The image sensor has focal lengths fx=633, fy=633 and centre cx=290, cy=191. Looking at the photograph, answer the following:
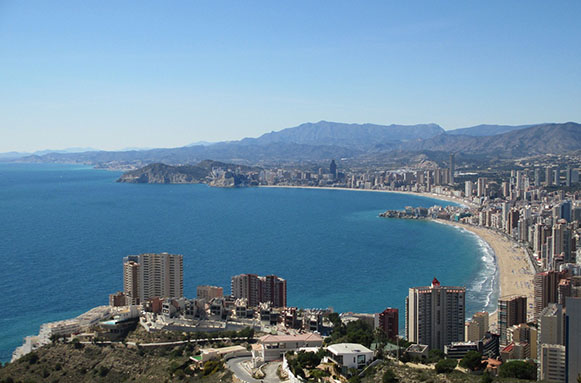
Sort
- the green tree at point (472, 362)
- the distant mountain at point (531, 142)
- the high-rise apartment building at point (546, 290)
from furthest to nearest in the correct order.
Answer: the distant mountain at point (531, 142) < the high-rise apartment building at point (546, 290) < the green tree at point (472, 362)

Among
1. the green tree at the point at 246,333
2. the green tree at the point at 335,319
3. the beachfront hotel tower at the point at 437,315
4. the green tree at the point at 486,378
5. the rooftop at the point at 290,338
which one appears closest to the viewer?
the green tree at the point at 486,378

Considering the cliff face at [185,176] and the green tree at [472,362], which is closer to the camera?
the green tree at [472,362]

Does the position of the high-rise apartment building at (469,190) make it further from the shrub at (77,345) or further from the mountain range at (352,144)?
the mountain range at (352,144)

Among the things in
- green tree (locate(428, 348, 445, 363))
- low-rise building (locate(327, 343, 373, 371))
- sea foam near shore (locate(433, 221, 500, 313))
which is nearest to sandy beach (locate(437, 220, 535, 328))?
sea foam near shore (locate(433, 221, 500, 313))

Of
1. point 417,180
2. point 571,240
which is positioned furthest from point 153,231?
point 417,180

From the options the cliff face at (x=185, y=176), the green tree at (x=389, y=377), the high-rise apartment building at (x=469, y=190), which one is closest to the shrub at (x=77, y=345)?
the green tree at (x=389, y=377)

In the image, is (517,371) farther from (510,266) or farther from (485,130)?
(485,130)

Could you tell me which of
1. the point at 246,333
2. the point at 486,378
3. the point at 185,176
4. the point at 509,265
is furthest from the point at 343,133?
the point at 486,378
